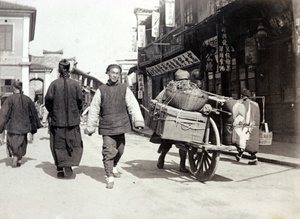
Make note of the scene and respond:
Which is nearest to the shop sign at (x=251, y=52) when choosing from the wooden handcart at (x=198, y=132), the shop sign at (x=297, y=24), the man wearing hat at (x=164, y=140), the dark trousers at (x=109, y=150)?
the shop sign at (x=297, y=24)

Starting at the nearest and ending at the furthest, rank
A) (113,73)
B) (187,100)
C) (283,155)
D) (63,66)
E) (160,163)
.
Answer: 1. (187,100)
2. (113,73)
3. (63,66)
4. (160,163)
5. (283,155)

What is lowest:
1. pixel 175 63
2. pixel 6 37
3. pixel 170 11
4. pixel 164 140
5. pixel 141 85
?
pixel 164 140

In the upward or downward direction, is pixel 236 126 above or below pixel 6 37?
below

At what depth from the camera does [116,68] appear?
15.8 ft

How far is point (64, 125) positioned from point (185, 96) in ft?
7.05

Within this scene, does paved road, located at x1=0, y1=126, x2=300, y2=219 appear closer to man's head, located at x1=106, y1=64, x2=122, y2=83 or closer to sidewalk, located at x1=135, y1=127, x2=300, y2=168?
sidewalk, located at x1=135, y1=127, x2=300, y2=168

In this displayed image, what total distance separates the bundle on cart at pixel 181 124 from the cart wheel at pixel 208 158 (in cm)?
21

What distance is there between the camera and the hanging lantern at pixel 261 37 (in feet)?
31.2

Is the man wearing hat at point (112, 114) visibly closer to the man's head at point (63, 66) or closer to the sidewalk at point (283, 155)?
the man's head at point (63, 66)

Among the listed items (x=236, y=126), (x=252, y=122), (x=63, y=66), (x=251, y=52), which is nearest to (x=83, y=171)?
(x=63, y=66)

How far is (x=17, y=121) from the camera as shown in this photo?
661 cm

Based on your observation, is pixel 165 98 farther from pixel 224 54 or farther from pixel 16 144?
pixel 224 54

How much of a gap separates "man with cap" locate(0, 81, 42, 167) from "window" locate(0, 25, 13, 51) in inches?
718

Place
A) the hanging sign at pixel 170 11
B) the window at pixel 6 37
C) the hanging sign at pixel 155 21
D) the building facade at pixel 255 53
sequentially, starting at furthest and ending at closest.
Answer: the window at pixel 6 37 < the hanging sign at pixel 155 21 < the hanging sign at pixel 170 11 < the building facade at pixel 255 53
